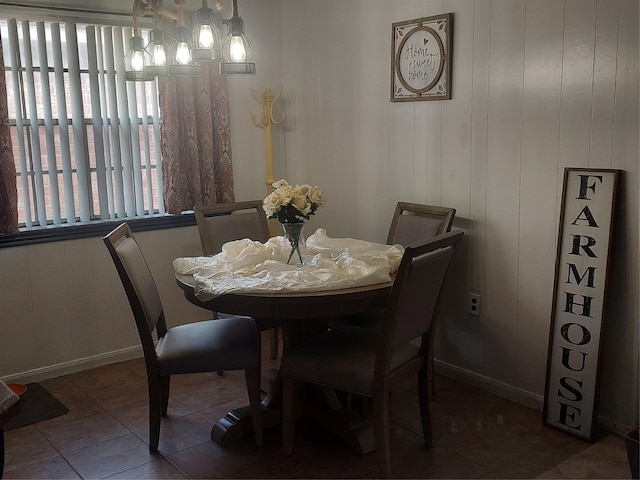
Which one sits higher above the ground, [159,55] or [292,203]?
[159,55]

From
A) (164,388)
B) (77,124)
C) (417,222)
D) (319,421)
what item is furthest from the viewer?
(77,124)

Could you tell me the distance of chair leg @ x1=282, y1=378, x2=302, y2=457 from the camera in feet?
8.81

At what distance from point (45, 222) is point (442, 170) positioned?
2173 millimetres

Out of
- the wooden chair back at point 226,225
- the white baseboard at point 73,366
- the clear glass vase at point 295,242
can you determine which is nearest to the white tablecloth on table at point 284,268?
the clear glass vase at point 295,242

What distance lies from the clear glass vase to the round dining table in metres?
0.28

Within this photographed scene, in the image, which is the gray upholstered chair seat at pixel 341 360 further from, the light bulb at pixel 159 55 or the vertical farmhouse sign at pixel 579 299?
the light bulb at pixel 159 55

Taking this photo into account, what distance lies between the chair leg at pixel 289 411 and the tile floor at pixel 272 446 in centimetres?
6

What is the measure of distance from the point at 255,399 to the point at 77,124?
1.89 m

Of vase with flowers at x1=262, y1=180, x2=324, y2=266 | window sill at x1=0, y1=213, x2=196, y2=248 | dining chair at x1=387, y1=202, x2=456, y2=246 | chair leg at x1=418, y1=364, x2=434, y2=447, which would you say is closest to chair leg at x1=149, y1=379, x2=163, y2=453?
vase with flowers at x1=262, y1=180, x2=324, y2=266

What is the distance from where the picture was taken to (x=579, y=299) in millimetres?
2840

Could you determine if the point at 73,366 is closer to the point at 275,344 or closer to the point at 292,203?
the point at 275,344

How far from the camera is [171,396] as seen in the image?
3363 mm

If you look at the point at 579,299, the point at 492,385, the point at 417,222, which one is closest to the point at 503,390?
the point at 492,385

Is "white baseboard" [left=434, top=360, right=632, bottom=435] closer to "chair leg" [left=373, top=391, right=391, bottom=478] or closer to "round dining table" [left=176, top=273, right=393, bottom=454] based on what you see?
"round dining table" [left=176, top=273, right=393, bottom=454]
